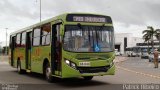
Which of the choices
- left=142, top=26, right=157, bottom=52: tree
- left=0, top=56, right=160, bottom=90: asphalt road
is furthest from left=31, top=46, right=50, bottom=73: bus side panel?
left=142, top=26, right=157, bottom=52: tree

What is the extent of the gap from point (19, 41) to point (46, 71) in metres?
7.68

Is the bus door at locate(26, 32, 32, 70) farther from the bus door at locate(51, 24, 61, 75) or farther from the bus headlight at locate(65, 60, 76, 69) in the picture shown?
the bus headlight at locate(65, 60, 76, 69)

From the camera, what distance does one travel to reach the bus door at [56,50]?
Result: 1788 cm

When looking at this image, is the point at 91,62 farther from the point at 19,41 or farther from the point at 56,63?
the point at 19,41

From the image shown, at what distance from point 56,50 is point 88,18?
2.14 m

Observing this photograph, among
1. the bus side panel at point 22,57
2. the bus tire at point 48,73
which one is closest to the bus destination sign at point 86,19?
the bus tire at point 48,73

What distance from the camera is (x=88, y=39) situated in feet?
56.4

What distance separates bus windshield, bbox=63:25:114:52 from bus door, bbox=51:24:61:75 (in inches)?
37.6

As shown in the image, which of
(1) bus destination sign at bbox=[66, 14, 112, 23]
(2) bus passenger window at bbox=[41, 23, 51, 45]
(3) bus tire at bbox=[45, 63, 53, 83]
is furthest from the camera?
(2) bus passenger window at bbox=[41, 23, 51, 45]

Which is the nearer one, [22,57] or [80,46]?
[80,46]

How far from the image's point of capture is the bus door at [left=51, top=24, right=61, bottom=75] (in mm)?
17884

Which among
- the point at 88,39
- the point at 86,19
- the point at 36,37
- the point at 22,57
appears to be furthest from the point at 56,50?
the point at 22,57

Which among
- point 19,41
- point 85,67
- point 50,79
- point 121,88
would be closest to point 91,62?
point 85,67

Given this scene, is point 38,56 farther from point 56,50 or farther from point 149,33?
point 149,33
